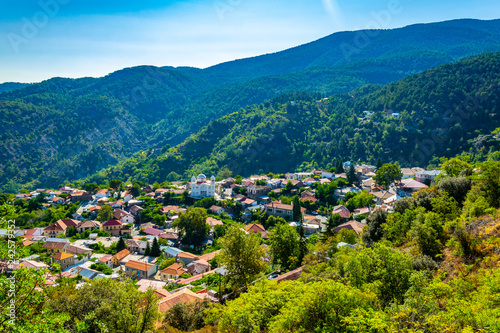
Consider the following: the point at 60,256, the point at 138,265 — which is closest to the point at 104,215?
the point at 60,256

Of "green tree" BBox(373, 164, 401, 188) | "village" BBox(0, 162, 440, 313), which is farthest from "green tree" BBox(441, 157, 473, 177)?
"green tree" BBox(373, 164, 401, 188)

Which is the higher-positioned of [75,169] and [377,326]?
[377,326]

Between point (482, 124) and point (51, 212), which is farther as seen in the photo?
point (482, 124)

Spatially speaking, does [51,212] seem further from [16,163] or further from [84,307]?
[16,163]

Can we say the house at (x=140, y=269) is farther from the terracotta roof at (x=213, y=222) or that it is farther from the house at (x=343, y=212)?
the house at (x=343, y=212)

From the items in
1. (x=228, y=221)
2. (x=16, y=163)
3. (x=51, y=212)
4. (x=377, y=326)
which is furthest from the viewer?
(x=16, y=163)

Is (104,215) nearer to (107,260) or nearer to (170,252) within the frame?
(107,260)

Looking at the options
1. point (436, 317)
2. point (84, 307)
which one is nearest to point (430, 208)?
point (436, 317)
